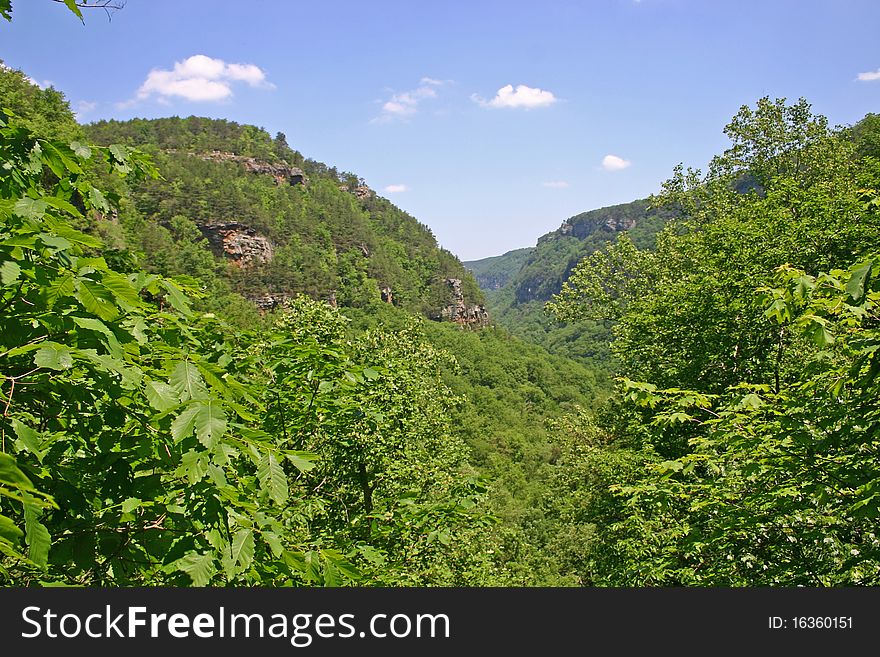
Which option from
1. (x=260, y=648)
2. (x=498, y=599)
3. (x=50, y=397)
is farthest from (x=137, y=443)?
(x=498, y=599)

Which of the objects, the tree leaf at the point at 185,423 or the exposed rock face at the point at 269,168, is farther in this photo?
the exposed rock face at the point at 269,168

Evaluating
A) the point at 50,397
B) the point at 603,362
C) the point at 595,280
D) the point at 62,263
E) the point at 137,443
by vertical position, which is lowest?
the point at 603,362

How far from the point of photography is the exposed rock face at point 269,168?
141 m

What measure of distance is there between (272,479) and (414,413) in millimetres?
10182

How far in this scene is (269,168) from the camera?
145 meters

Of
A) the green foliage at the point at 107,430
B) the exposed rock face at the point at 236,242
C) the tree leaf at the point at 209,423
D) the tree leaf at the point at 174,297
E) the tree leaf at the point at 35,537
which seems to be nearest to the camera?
the tree leaf at the point at 35,537

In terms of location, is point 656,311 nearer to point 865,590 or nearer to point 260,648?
point 865,590

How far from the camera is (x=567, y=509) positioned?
17.3m

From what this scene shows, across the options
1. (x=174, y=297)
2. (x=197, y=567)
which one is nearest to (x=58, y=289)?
(x=174, y=297)

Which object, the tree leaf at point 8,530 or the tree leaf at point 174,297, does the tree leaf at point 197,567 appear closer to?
the tree leaf at point 8,530

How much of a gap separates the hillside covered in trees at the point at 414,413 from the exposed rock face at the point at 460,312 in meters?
92.6

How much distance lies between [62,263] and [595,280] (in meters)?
21.6

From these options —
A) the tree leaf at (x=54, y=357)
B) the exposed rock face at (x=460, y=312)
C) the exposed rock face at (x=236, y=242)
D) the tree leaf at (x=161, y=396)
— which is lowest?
the tree leaf at (x=161, y=396)

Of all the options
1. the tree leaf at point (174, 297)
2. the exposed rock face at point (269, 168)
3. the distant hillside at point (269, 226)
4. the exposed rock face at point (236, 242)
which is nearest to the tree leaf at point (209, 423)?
the tree leaf at point (174, 297)
